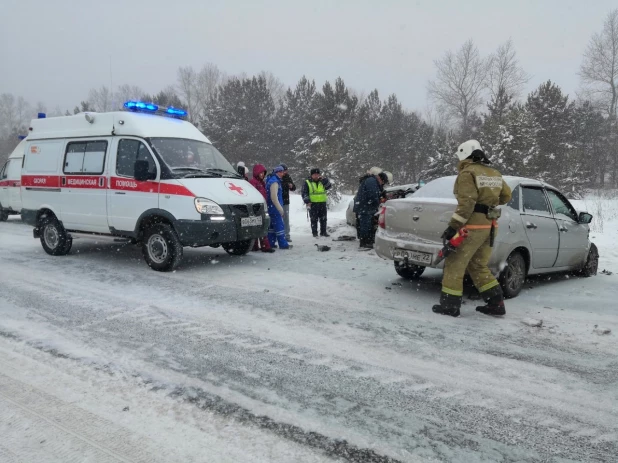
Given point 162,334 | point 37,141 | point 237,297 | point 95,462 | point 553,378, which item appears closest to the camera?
point 95,462

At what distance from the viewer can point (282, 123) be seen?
46.0m

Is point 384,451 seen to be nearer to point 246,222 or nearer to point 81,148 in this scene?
point 246,222

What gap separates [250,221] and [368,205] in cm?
356

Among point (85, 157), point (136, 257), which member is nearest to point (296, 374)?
point (136, 257)

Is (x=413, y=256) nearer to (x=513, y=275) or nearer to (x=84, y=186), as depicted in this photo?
(x=513, y=275)

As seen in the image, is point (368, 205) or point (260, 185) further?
point (368, 205)

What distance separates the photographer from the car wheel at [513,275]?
579cm

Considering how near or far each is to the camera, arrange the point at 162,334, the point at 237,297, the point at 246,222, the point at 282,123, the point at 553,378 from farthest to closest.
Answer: the point at 282,123 < the point at 246,222 < the point at 237,297 < the point at 162,334 < the point at 553,378

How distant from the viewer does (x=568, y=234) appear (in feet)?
22.1

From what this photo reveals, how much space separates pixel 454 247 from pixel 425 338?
44.0 inches

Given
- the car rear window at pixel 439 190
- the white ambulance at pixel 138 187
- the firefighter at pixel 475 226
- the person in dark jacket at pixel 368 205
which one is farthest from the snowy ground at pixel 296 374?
the person in dark jacket at pixel 368 205

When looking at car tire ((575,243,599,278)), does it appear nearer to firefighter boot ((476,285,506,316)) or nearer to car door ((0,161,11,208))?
firefighter boot ((476,285,506,316))

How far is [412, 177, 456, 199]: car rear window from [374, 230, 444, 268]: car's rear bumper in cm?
81

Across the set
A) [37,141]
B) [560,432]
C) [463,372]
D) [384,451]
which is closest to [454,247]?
[463,372]
